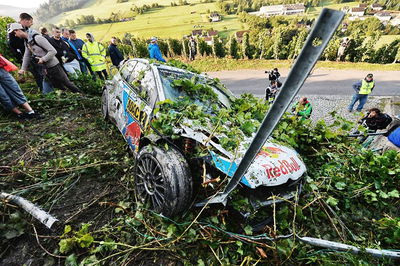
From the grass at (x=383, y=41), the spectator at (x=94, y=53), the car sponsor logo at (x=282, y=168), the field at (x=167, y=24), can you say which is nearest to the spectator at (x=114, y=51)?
the spectator at (x=94, y=53)

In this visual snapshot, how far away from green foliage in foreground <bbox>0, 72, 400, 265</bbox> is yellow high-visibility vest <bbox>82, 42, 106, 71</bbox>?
3.86 m

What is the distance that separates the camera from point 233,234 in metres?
2.04

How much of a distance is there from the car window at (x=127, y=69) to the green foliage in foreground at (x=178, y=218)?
122 centimetres

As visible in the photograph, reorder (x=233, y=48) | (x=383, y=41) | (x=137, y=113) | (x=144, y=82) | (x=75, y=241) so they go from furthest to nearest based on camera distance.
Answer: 1. (x=383, y=41)
2. (x=233, y=48)
3. (x=144, y=82)
4. (x=137, y=113)
5. (x=75, y=241)

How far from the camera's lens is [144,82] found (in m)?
3.14

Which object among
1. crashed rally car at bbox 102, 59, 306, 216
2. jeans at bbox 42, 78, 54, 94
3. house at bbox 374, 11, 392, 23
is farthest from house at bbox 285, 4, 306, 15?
house at bbox 374, 11, 392, 23

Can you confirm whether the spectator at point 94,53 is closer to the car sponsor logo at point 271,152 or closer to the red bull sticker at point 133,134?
the red bull sticker at point 133,134

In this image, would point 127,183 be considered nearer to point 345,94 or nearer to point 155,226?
point 155,226

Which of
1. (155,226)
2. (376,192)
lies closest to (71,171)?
(155,226)

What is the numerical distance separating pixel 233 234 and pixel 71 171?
2.48m

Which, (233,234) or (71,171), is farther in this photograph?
(71,171)

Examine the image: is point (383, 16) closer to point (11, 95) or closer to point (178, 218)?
point (178, 218)

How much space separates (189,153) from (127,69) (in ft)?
8.04

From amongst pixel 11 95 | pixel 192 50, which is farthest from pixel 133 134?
pixel 192 50
